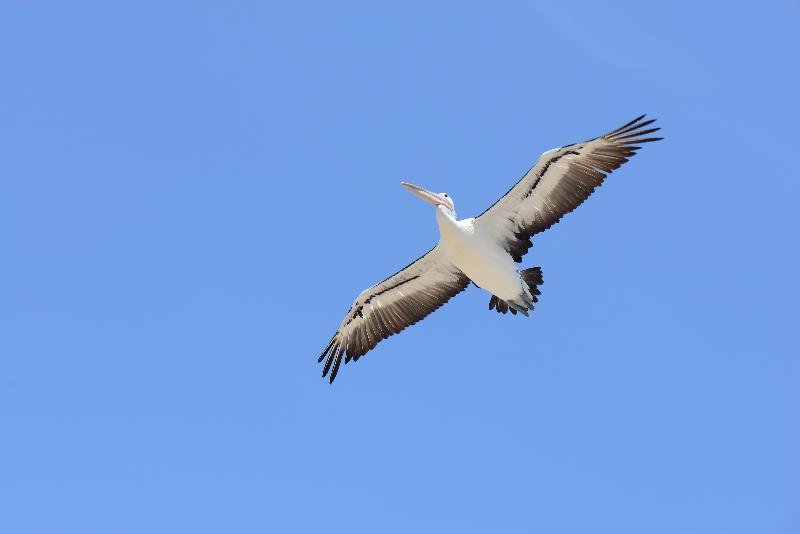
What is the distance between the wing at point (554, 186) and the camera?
70.0 feet

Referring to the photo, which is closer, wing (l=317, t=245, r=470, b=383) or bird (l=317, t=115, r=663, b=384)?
bird (l=317, t=115, r=663, b=384)

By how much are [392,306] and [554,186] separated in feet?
12.3

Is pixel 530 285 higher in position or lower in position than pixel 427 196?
lower

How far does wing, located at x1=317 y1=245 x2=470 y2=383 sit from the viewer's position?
2306 centimetres

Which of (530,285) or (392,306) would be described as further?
(392,306)

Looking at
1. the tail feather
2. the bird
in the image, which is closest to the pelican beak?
the bird

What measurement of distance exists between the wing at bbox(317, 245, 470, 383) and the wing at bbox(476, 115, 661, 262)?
125cm

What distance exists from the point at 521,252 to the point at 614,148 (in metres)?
2.38

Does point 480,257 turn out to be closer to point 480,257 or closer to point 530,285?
point 480,257

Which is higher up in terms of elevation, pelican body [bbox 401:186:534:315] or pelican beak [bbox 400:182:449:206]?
pelican beak [bbox 400:182:449:206]

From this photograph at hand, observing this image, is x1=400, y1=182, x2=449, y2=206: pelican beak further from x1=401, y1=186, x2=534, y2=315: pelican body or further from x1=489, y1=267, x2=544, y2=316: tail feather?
x1=489, y1=267, x2=544, y2=316: tail feather

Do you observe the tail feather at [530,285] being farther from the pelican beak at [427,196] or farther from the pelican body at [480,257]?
the pelican beak at [427,196]

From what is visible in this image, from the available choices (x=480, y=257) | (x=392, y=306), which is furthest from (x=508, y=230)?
(x=392, y=306)

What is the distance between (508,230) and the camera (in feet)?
Result: 73.0
